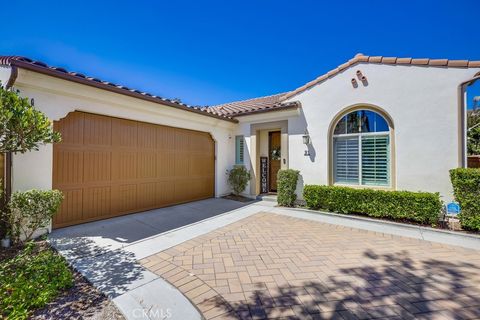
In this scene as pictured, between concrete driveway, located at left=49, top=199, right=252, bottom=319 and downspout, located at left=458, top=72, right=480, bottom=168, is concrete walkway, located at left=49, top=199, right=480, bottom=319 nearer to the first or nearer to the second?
concrete driveway, located at left=49, top=199, right=252, bottom=319

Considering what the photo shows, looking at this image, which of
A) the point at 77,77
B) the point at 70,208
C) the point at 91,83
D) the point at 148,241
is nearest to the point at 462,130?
the point at 148,241

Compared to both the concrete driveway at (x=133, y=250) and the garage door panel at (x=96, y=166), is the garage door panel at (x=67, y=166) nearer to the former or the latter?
the garage door panel at (x=96, y=166)

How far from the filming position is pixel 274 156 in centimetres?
1179

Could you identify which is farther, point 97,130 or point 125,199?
point 125,199

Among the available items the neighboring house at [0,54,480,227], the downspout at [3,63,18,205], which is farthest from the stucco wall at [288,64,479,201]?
the downspout at [3,63,18,205]

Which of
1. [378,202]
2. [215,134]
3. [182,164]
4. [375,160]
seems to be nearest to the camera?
[378,202]

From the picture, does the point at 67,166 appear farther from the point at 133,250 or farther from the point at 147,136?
the point at 133,250

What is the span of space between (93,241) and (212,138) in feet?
21.6

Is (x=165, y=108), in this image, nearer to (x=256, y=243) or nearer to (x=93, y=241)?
(x=93, y=241)

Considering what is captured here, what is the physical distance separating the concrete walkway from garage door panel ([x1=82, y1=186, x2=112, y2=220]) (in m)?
0.34

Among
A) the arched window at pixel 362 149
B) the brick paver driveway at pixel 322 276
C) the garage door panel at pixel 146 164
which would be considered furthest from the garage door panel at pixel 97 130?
the arched window at pixel 362 149

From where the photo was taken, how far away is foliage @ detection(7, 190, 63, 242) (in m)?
4.67

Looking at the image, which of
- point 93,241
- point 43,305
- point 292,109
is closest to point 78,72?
point 93,241

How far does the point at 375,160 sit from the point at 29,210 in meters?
10.2
